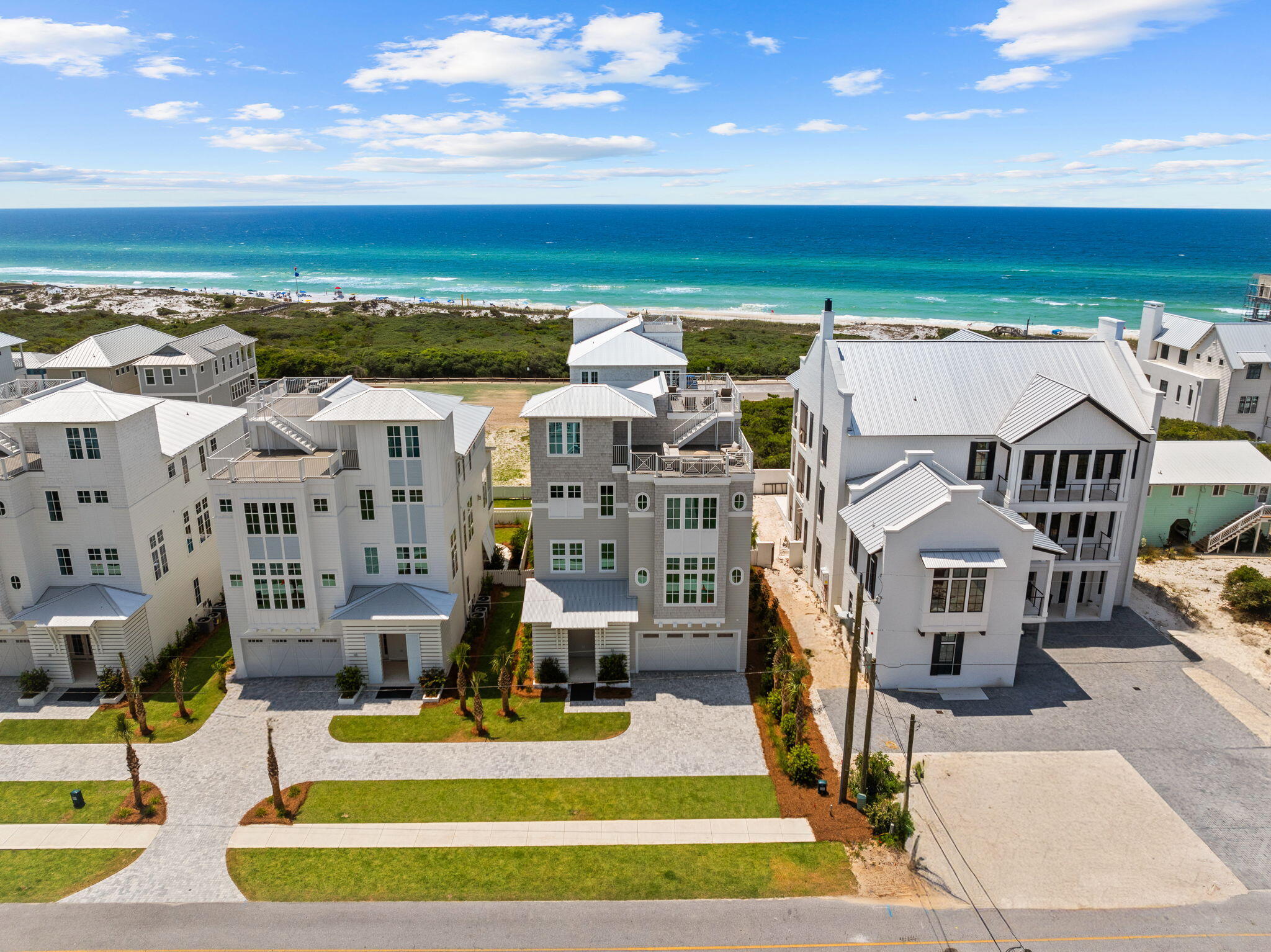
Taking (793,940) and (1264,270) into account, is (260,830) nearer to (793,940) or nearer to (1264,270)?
(793,940)

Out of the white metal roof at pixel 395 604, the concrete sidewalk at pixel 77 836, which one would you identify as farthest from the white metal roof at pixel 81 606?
the concrete sidewalk at pixel 77 836

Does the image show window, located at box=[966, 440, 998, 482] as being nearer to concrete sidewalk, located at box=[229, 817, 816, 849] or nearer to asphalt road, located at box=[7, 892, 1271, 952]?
asphalt road, located at box=[7, 892, 1271, 952]

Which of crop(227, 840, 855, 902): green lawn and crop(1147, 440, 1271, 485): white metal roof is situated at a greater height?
crop(1147, 440, 1271, 485): white metal roof

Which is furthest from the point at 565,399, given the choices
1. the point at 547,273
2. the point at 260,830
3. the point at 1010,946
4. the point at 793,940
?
the point at 547,273

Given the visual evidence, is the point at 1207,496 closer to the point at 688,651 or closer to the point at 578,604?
the point at 688,651

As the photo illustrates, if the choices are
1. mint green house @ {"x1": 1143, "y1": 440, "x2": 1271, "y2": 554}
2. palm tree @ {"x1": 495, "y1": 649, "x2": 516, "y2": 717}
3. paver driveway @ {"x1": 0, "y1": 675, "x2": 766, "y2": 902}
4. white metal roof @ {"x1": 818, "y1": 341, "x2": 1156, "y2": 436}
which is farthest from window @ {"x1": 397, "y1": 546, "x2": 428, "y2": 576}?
mint green house @ {"x1": 1143, "y1": 440, "x2": 1271, "y2": 554}

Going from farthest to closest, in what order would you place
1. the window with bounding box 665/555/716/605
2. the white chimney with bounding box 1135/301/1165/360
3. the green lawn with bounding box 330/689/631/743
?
the white chimney with bounding box 1135/301/1165/360 → the window with bounding box 665/555/716/605 → the green lawn with bounding box 330/689/631/743

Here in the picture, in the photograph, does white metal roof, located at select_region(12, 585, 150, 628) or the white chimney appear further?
the white chimney
